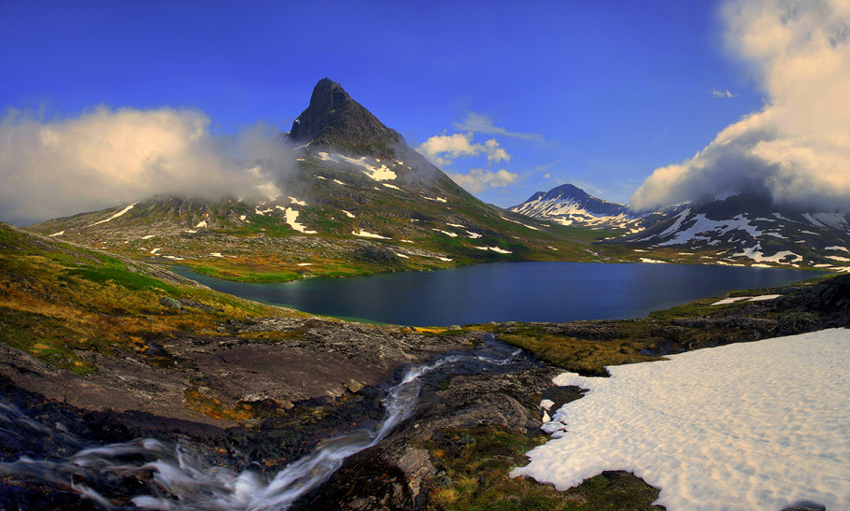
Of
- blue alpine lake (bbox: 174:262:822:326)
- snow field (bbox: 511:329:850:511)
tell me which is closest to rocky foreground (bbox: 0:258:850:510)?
snow field (bbox: 511:329:850:511)

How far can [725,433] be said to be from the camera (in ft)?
61.6

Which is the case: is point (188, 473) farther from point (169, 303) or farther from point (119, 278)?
point (119, 278)

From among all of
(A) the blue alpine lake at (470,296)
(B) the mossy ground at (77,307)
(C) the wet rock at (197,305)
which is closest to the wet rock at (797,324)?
(A) the blue alpine lake at (470,296)

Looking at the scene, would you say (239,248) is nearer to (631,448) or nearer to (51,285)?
(51,285)

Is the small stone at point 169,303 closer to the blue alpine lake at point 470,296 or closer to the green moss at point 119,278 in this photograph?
the green moss at point 119,278

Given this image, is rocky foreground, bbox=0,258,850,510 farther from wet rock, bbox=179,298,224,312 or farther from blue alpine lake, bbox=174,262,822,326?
blue alpine lake, bbox=174,262,822,326

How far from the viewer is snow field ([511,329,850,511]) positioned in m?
13.9

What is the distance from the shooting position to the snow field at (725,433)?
1389 centimetres

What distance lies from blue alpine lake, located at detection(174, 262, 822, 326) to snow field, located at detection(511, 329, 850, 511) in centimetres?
5393

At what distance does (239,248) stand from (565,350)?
18704 centimetres

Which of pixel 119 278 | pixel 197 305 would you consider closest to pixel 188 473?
pixel 197 305

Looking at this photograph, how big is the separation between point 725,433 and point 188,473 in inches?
1119

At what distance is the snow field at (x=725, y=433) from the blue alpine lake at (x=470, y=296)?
5393cm

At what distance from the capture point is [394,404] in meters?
29.8
